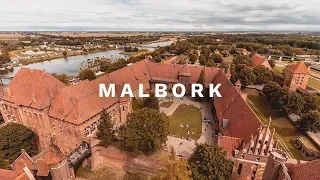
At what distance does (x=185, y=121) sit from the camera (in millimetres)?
45719

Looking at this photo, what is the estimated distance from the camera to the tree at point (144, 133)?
29.2 meters

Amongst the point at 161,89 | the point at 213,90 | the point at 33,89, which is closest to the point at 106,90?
the point at 33,89

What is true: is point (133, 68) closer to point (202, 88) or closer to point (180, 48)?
point (202, 88)

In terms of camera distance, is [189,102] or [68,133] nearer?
[68,133]

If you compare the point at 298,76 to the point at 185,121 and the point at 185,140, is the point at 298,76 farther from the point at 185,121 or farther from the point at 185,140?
the point at 185,140

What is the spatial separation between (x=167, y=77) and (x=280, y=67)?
5947cm

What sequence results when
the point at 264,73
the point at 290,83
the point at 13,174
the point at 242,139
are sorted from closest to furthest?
the point at 13,174
the point at 242,139
the point at 290,83
the point at 264,73

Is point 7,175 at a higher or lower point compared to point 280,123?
higher

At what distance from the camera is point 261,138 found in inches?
860

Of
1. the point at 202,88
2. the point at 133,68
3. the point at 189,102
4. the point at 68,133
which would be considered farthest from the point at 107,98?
the point at 202,88

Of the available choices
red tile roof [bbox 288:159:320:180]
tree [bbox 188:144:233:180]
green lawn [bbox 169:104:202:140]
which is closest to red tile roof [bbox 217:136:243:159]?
tree [bbox 188:144:233:180]

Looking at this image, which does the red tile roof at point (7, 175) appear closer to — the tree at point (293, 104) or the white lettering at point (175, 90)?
the white lettering at point (175, 90)

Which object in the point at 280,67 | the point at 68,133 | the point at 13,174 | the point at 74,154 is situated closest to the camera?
the point at 13,174

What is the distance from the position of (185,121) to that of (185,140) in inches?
303
